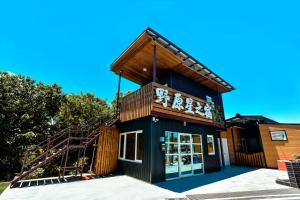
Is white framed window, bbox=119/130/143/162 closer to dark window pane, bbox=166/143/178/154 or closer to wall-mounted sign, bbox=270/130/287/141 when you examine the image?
dark window pane, bbox=166/143/178/154

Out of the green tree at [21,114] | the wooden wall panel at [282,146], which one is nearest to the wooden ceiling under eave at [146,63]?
the wooden wall panel at [282,146]

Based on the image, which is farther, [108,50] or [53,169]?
[108,50]

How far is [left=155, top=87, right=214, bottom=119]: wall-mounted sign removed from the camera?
7.24 m

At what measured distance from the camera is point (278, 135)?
1129 cm

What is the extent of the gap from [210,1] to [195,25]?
191 centimetres

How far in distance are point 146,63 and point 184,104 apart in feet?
12.6

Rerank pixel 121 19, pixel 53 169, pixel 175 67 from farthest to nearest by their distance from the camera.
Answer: pixel 175 67, pixel 121 19, pixel 53 169

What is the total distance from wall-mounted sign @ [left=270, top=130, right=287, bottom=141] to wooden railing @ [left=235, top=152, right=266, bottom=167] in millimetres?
1580

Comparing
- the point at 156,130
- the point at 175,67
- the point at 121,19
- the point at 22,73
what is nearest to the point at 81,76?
the point at 22,73

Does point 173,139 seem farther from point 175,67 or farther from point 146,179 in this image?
point 175,67

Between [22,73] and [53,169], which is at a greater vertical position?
[22,73]

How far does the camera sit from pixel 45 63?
14.3 metres

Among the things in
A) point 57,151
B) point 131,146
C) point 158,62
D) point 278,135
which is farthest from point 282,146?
point 57,151

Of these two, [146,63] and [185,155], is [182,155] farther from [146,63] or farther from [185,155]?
[146,63]
